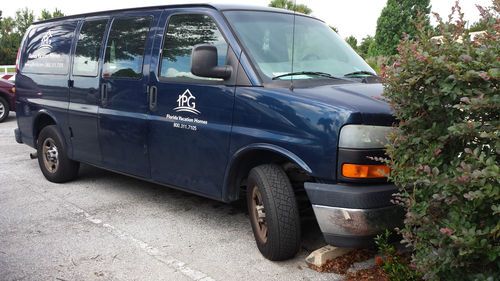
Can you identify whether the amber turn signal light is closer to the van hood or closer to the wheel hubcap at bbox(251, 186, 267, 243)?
the van hood

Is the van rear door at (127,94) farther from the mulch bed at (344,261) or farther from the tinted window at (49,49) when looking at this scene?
the mulch bed at (344,261)

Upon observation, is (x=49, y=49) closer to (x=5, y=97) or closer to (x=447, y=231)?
(x=447, y=231)

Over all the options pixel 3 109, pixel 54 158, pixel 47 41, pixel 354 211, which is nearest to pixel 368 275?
pixel 354 211

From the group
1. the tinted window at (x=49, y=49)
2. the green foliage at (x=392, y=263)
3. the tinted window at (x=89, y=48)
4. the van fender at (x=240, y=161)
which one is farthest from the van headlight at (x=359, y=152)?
the tinted window at (x=49, y=49)

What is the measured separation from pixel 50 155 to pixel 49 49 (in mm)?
1371

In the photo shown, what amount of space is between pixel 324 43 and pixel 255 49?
868 mm

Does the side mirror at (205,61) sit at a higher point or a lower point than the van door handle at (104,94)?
higher

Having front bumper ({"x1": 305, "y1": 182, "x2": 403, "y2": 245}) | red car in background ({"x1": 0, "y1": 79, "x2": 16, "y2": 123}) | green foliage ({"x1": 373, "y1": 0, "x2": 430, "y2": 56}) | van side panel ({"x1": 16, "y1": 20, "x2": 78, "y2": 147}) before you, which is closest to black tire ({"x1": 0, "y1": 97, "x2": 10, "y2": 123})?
red car in background ({"x1": 0, "y1": 79, "x2": 16, "y2": 123})

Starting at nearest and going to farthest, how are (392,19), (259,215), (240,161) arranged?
(259,215)
(240,161)
(392,19)

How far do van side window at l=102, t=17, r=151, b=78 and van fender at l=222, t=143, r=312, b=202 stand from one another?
4.92 feet

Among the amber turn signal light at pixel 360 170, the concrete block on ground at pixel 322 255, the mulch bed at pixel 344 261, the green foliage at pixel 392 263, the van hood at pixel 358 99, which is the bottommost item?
the mulch bed at pixel 344 261

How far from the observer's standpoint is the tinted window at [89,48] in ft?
17.8

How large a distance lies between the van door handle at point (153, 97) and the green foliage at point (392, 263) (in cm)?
239

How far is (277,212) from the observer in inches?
137
